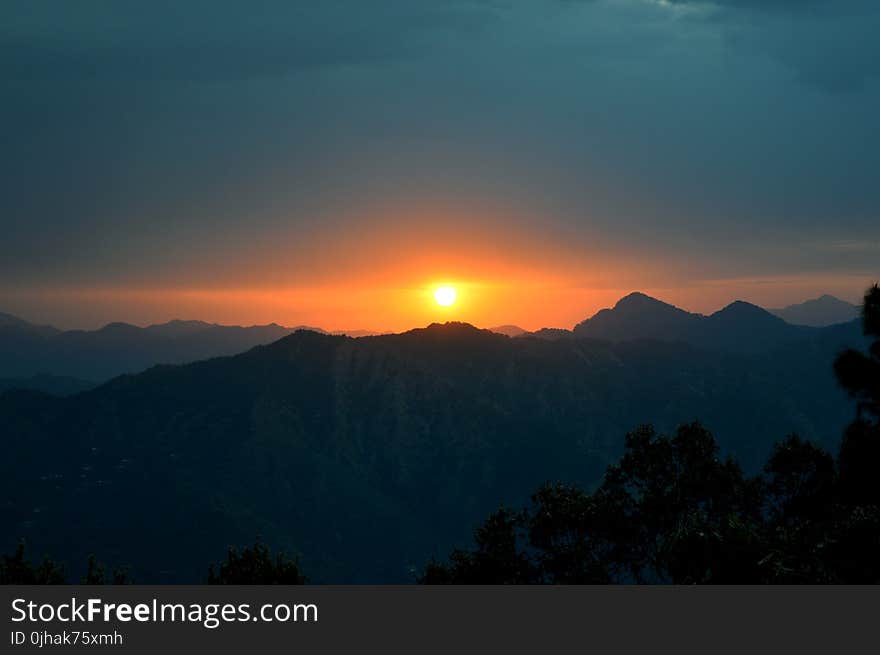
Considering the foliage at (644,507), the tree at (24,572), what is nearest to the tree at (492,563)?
the foliage at (644,507)

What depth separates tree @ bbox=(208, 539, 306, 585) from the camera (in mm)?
49719

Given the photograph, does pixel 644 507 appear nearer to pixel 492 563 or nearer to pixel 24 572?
pixel 492 563

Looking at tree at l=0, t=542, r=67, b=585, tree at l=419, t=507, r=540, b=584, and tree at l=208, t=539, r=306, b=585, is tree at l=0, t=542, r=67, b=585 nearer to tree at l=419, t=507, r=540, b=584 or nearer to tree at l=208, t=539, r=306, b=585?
tree at l=208, t=539, r=306, b=585

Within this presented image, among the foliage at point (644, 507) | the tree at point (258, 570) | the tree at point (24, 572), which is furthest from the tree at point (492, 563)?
the tree at point (24, 572)

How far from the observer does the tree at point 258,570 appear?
49.7 meters

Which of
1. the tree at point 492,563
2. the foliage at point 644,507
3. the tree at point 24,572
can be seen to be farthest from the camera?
the tree at point 24,572

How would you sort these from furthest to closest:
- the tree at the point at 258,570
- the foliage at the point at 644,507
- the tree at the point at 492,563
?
the tree at the point at 492,563
the tree at the point at 258,570
the foliage at the point at 644,507

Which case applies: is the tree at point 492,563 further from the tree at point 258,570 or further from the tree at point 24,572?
the tree at point 24,572

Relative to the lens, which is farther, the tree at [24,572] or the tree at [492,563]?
the tree at [24,572]

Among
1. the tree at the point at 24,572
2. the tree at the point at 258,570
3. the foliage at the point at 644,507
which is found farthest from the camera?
the tree at the point at 24,572

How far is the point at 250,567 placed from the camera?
52.5 meters

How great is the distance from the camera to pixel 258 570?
167 feet
